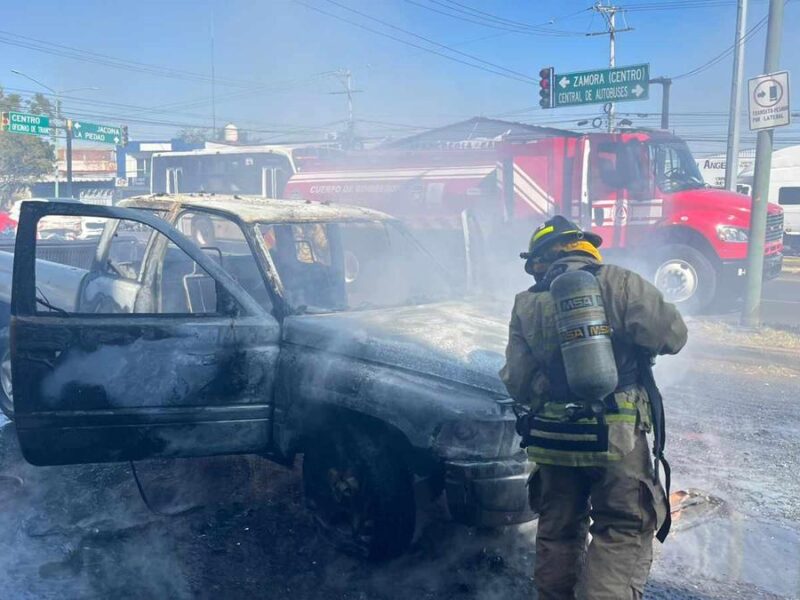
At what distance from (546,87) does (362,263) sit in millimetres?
13361

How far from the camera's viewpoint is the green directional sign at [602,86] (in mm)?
15648

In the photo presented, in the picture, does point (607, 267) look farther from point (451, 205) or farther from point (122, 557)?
point (451, 205)

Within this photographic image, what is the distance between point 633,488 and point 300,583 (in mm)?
1587

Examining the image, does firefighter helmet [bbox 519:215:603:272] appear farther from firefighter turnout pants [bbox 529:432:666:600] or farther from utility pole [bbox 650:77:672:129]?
utility pole [bbox 650:77:672:129]

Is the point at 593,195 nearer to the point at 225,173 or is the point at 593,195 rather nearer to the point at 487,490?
the point at 487,490

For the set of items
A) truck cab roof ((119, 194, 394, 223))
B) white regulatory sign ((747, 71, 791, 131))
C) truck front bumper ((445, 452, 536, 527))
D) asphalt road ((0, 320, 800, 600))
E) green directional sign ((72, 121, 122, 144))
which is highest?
green directional sign ((72, 121, 122, 144))

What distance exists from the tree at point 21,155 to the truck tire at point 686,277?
97.0 feet

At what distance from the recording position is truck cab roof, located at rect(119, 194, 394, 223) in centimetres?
419

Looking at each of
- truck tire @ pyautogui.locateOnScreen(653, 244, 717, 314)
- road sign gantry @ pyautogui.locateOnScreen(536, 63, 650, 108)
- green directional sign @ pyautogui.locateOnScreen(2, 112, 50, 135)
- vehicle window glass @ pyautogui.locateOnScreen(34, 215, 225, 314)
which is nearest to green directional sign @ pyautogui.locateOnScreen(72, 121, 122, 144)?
green directional sign @ pyautogui.locateOnScreen(2, 112, 50, 135)

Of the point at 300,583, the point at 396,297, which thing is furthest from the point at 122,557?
the point at 396,297

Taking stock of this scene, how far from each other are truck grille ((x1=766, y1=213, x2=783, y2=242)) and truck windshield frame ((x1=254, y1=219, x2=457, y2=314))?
8316 mm

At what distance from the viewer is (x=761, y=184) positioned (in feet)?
28.9

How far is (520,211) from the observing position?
12.9 meters

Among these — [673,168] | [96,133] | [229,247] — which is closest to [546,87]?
[673,168]
